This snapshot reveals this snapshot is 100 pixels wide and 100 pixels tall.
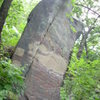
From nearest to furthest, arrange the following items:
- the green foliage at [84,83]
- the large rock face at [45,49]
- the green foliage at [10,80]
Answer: the green foliage at [10,80]
the large rock face at [45,49]
the green foliage at [84,83]

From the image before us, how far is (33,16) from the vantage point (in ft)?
18.2

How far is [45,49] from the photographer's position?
523 cm

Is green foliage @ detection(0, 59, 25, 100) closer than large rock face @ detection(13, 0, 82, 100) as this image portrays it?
Yes

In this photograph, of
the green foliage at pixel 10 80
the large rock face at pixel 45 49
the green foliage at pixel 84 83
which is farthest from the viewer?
the green foliage at pixel 84 83

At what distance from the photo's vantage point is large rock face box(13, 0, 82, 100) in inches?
191

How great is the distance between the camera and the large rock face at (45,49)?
4.86m

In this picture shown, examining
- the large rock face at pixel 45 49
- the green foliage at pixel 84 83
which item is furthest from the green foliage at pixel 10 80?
the green foliage at pixel 84 83

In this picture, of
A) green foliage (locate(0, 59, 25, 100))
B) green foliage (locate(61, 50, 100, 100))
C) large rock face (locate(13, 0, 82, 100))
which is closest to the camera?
green foliage (locate(0, 59, 25, 100))

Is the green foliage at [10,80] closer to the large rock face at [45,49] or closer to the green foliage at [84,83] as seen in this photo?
the large rock face at [45,49]

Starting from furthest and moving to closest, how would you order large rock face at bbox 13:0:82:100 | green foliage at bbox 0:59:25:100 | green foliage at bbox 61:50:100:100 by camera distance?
green foliage at bbox 61:50:100:100
large rock face at bbox 13:0:82:100
green foliage at bbox 0:59:25:100

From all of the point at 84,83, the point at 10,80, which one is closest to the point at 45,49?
the point at 84,83

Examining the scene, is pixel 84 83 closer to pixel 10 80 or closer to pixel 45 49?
pixel 45 49

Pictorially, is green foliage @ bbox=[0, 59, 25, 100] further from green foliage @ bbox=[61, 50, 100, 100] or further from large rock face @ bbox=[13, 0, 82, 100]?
green foliage @ bbox=[61, 50, 100, 100]

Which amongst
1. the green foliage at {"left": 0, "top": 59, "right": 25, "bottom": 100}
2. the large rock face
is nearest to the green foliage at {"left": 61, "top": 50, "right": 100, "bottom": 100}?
the large rock face
